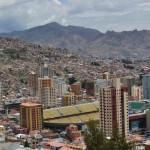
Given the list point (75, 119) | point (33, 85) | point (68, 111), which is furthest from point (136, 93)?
point (75, 119)

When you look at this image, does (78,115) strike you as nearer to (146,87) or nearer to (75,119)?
(75,119)

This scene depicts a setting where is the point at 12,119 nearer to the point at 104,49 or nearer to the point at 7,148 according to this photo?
the point at 7,148

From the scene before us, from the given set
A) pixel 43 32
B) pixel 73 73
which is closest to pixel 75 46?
pixel 43 32

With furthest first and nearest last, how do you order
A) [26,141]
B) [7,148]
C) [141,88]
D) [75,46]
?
[75,46], [141,88], [26,141], [7,148]

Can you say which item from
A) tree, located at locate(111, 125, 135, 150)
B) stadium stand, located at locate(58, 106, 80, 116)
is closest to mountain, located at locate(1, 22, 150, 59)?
stadium stand, located at locate(58, 106, 80, 116)

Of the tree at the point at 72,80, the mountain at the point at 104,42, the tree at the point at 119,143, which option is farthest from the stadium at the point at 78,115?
the mountain at the point at 104,42

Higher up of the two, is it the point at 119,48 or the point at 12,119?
the point at 119,48
